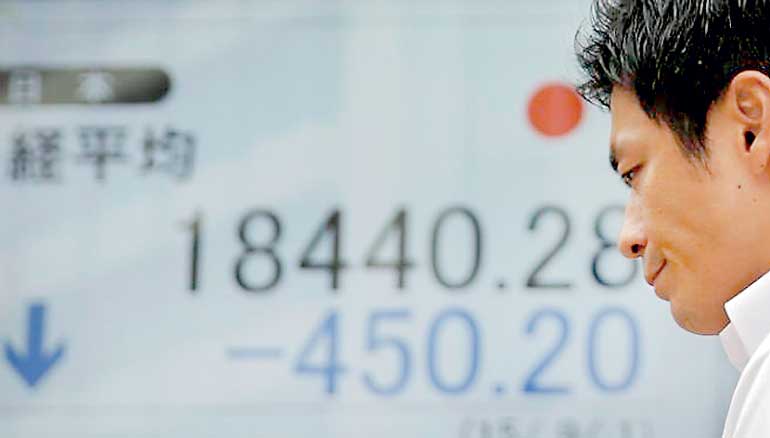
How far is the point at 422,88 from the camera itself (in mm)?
2072

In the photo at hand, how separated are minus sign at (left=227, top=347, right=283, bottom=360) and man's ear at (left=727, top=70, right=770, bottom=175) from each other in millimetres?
1269

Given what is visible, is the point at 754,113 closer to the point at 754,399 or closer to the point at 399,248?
the point at 754,399

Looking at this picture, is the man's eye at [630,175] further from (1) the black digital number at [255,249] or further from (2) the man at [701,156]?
(1) the black digital number at [255,249]

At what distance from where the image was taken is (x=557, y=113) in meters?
2.05

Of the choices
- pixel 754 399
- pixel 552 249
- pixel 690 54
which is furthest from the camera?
pixel 552 249

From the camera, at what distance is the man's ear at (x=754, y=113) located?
0.84m

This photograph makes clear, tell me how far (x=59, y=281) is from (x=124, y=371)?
6.5 inches

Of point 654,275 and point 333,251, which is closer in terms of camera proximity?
point 654,275

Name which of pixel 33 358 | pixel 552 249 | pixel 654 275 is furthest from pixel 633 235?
pixel 33 358

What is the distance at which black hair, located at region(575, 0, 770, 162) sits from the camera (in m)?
0.87

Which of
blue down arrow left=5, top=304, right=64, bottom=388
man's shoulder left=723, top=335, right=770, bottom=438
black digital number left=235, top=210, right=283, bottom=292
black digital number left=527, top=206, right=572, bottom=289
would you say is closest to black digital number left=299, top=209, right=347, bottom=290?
black digital number left=235, top=210, right=283, bottom=292

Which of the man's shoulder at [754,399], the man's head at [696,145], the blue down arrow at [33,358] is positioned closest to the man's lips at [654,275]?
the man's head at [696,145]

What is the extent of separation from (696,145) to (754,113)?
4 cm

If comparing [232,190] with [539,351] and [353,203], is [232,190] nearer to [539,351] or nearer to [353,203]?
[353,203]
